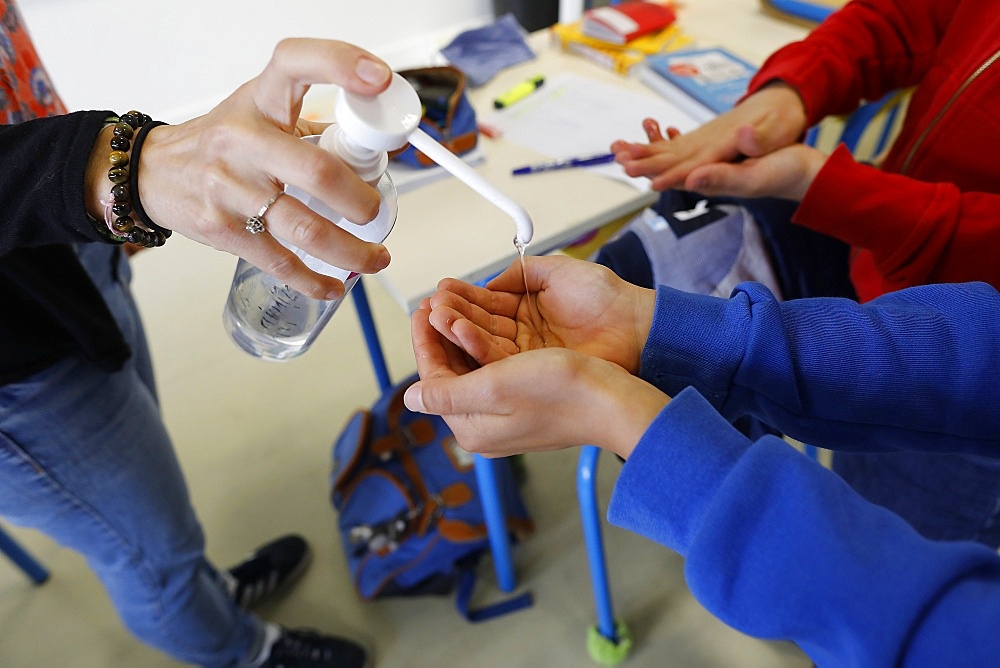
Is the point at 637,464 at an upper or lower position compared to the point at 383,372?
upper

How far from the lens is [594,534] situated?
1.12 m

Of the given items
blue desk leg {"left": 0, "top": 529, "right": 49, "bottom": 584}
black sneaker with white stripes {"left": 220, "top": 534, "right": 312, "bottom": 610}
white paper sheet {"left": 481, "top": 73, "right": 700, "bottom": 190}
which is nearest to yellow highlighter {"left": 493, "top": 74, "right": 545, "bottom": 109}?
white paper sheet {"left": 481, "top": 73, "right": 700, "bottom": 190}

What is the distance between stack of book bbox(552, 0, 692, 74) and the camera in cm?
146

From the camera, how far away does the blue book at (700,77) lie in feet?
4.12

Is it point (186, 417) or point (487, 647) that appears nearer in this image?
point (487, 647)

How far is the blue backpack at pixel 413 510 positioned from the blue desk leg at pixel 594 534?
0.63 ft

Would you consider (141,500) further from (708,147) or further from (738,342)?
(708,147)

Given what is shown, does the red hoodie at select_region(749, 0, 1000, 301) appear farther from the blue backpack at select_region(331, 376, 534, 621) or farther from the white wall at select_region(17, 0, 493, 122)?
the white wall at select_region(17, 0, 493, 122)

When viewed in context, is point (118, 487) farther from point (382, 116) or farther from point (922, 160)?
point (922, 160)

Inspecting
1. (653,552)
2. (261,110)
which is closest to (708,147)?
(261,110)

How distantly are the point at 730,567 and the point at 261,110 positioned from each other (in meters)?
0.48

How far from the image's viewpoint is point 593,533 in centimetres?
112

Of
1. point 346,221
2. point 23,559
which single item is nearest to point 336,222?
point 346,221

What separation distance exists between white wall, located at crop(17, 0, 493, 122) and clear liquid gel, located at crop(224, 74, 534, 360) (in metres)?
1.41
